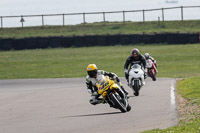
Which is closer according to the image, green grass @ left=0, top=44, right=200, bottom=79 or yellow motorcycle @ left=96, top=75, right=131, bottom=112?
yellow motorcycle @ left=96, top=75, right=131, bottom=112

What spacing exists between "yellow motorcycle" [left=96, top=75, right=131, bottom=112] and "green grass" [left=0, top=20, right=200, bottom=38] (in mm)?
36584

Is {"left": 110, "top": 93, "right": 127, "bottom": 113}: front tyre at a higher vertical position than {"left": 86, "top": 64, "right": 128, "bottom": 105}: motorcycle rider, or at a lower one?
lower

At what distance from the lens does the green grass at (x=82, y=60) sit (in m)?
32.6

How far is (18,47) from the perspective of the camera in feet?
155

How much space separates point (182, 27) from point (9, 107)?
36240 millimetres

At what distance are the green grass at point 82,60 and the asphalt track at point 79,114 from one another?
39.3 feet

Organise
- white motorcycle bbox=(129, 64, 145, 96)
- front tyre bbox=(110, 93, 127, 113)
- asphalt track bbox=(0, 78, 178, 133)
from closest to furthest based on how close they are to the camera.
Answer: asphalt track bbox=(0, 78, 178, 133)
front tyre bbox=(110, 93, 127, 113)
white motorcycle bbox=(129, 64, 145, 96)

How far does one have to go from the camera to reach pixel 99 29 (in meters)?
54.1

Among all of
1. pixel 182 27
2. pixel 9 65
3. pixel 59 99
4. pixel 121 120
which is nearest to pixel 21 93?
pixel 59 99

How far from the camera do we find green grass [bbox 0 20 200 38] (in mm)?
50969

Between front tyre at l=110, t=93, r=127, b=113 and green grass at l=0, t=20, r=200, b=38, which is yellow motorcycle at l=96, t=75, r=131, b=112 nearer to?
front tyre at l=110, t=93, r=127, b=113

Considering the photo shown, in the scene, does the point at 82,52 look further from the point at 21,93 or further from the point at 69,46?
the point at 21,93

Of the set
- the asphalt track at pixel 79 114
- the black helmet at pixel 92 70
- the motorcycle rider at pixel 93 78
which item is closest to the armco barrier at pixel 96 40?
the asphalt track at pixel 79 114

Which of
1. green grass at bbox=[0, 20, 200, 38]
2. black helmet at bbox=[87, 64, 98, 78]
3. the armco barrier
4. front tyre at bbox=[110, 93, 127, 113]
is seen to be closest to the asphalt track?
front tyre at bbox=[110, 93, 127, 113]
